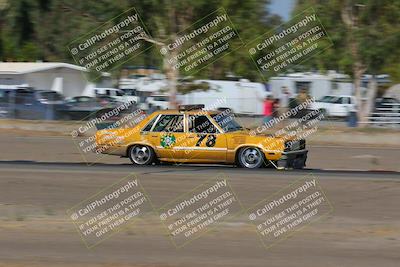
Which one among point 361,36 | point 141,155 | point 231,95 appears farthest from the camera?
point 231,95

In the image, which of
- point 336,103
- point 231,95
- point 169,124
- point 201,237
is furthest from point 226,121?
point 336,103

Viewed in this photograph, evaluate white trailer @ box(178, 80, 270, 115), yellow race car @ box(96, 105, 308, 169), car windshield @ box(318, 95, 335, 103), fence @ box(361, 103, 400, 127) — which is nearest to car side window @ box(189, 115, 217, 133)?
yellow race car @ box(96, 105, 308, 169)

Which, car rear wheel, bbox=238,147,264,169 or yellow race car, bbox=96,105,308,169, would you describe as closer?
yellow race car, bbox=96,105,308,169

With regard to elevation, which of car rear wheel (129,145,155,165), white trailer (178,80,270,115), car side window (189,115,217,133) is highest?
car side window (189,115,217,133)

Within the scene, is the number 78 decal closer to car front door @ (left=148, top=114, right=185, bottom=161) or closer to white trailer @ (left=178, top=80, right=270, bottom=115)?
car front door @ (left=148, top=114, right=185, bottom=161)

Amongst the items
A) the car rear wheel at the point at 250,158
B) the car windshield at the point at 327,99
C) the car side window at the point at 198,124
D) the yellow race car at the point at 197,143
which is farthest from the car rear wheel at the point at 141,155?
the car windshield at the point at 327,99

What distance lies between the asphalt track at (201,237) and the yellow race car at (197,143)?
97 centimetres

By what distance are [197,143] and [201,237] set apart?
694 centimetres

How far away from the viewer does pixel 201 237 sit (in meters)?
9.72

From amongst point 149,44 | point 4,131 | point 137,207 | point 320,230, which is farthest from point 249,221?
point 149,44

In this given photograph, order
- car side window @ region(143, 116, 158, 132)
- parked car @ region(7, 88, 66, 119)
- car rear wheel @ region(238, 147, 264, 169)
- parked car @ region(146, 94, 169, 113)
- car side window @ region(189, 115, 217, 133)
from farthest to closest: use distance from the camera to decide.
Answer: parked car @ region(146, 94, 169, 113)
parked car @ region(7, 88, 66, 119)
car side window @ region(143, 116, 158, 132)
car side window @ region(189, 115, 217, 133)
car rear wheel @ region(238, 147, 264, 169)

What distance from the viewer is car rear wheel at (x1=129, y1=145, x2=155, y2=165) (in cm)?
1702

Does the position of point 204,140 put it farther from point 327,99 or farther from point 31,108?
point 327,99

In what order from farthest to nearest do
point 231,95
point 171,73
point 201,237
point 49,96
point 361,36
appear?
point 231,95 < point 49,96 < point 171,73 < point 361,36 < point 201,237
